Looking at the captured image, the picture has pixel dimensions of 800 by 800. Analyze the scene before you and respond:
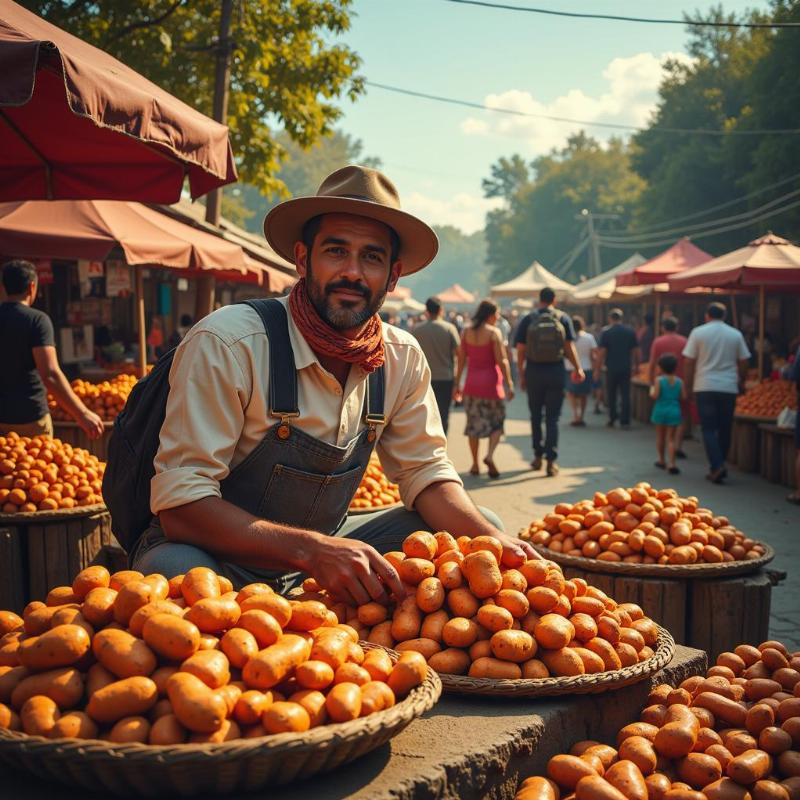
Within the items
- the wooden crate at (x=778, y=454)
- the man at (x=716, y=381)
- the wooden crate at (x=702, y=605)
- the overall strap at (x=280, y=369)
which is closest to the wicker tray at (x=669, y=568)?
the wooden crate at (x=702, y=605)

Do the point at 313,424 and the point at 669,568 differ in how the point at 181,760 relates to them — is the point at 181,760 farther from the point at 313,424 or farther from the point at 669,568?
the point at 669,568

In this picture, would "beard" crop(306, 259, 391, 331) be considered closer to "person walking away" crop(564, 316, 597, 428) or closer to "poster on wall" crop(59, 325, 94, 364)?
"poster on wall" crop(59, 325, 94, 364)

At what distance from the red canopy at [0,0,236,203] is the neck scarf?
1127 millimetres

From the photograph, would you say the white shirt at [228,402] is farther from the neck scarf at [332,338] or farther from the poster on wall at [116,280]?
the poster on wall at [116,280]

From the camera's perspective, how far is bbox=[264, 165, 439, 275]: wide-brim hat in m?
3.32

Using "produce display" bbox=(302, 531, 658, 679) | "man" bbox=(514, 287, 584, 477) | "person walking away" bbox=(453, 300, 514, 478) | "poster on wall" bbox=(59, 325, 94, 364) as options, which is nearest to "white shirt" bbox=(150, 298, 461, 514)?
"produce display" bbox=(302, 531, 658, 679)

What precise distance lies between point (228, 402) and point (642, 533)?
2577 mm

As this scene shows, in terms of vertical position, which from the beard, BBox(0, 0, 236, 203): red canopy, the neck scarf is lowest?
the neck scarf

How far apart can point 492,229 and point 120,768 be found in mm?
99284

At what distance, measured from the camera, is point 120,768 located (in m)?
1.81

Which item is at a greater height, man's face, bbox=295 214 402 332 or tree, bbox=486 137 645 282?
tree, bbox=486 137 645 282

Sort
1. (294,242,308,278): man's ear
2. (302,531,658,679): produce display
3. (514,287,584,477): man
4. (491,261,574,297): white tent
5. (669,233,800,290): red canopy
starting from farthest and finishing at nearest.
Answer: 1. (491,261,574,297): white tent
2. (669,233,800,290): red canopy
3. (514,287,584,477): man
4. (294,242,308,278): man's ear
5. (302,531,658,679): produce display

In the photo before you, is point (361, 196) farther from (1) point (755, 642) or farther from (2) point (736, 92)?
(2) point (736, 92)

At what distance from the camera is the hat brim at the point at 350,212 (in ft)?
10.9
